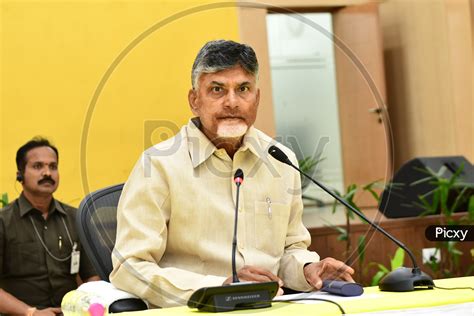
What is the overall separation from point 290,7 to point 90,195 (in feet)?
11.4

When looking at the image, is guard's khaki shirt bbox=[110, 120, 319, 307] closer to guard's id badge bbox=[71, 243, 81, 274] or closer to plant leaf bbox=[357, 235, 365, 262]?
guard's id badge bbox=[71, 243, 81, 274]

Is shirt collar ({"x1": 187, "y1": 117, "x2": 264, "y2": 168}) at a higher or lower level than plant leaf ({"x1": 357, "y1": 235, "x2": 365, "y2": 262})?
higher

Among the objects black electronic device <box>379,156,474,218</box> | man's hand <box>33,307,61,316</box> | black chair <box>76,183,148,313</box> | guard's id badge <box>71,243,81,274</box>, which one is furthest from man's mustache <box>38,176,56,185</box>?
black electronic device <box>379,156,474,218</box>

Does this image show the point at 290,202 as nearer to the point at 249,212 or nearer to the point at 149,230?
the point at 249,212

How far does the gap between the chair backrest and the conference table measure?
58cm

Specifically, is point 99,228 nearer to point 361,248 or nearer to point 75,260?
point 75,260

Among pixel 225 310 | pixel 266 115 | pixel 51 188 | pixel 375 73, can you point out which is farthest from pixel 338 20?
pixel 225 310

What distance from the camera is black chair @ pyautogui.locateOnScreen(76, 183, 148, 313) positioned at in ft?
6.57

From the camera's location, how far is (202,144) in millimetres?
1887

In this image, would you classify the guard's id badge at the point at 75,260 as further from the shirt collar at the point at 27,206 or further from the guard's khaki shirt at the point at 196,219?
the guard's khaki shirt at the point at 196,219

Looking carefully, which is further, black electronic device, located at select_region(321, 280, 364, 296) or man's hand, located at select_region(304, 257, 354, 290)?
man's hand, located at select_region(304, 257, 354, 290)

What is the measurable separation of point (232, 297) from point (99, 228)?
2.53 feet

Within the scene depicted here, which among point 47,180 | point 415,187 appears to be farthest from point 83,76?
point 415,187

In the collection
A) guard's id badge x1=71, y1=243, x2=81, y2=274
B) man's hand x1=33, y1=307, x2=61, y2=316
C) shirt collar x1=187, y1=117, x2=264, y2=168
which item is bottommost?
man's hand x1=33, y1=307, x2=61, y2=316
